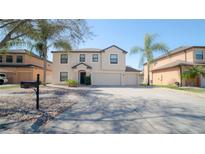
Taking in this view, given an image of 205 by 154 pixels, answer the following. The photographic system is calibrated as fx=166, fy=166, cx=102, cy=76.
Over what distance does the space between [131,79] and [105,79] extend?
462 centimetres

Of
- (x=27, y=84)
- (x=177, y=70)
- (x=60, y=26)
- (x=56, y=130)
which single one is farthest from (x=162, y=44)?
(x=56, y=130)

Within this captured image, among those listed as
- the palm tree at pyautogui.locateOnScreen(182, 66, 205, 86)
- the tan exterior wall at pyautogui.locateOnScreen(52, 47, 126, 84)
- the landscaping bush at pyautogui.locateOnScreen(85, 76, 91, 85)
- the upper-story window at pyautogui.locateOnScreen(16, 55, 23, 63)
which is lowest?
the landscaping bush at pyautogui.locateOnScreen(85, 76, 91, 85)

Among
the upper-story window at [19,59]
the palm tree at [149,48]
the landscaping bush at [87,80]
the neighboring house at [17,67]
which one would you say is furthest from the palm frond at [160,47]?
the upper-story window at [19,59]

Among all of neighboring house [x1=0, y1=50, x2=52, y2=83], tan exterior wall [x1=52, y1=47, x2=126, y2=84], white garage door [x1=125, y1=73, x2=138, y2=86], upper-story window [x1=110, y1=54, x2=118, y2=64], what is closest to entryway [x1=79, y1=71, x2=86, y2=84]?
tan exterior wall [x1=52, y1=47, x2=126, y2=84]

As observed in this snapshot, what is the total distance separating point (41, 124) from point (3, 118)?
173cm

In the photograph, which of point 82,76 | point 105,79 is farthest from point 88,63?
point 105,79

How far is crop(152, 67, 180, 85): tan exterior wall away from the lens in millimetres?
26609

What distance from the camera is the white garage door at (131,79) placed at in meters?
28.6

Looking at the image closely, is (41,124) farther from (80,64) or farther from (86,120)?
(80,64)

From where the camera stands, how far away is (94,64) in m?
27.6

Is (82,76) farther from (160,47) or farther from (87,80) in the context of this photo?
(160,47)

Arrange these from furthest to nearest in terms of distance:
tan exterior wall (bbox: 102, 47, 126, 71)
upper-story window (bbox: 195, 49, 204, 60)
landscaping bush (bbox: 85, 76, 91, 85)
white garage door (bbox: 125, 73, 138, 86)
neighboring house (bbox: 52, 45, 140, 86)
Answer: white garage door (bbox: 125, 73, 138, 86), tan exterior wall (bbox: 102, 47, 126, 71), neighboring house (bbox: 52, 45, 140, 86), upper-story window (bbox: 195, 49, 204, 60), landscaping bush (bbox: 85, 76, 91, 85)

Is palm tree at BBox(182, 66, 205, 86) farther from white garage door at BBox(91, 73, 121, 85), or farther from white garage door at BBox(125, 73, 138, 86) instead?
white garage door at BBox(91, 73, 121, 85)

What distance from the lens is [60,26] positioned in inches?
356
